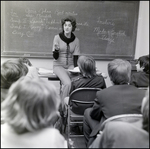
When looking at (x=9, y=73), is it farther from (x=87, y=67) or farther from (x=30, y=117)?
(x=87, y=67)

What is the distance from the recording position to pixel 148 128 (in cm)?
107

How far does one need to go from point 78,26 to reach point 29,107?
11.0 ft

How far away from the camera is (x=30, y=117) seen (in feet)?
3.54

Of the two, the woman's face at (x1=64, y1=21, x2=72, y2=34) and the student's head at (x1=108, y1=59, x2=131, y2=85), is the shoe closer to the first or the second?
the student's head at (x1=108, y1=59, x2=131, y2=85)

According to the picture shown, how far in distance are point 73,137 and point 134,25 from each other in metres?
2.55

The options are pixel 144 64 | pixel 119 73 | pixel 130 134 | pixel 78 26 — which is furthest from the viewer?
pixel 78 26

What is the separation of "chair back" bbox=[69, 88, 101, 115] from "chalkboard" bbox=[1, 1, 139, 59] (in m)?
1.94

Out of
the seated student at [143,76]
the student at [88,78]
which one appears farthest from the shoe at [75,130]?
the seated student at [143,76]

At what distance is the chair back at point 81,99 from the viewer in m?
2.41

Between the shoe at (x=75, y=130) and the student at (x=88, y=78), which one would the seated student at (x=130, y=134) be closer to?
the student at (x=88, y=78)

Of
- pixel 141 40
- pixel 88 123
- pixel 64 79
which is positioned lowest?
pixel 88 123

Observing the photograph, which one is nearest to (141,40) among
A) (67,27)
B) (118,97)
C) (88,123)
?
(67,27)

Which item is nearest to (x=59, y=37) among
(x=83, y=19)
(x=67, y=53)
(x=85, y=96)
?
(x=67, y=53)

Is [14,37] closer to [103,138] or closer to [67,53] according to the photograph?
[67,53]
